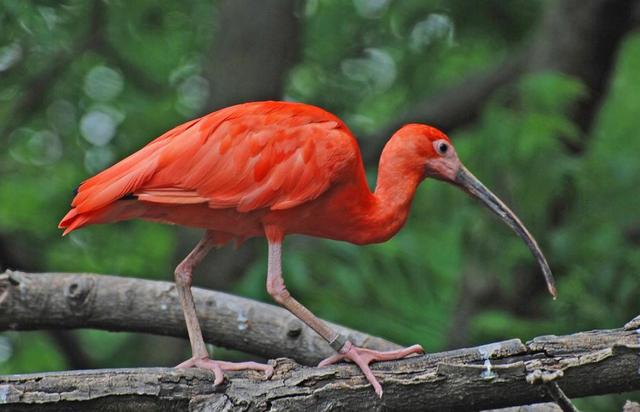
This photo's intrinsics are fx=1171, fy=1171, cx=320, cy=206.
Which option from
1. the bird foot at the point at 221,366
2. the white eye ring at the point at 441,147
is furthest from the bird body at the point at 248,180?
the bird foot at the point at 221,366

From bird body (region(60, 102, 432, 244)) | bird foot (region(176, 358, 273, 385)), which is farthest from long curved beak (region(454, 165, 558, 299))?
bird foot (region(176, 358, 273, 385))

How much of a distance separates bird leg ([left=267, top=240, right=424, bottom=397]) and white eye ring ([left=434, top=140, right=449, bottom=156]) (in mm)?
892

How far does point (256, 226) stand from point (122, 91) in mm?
6319

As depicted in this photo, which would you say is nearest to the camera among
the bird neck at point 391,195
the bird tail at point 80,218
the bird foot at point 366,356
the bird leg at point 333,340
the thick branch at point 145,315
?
the bird foot at point 366,356

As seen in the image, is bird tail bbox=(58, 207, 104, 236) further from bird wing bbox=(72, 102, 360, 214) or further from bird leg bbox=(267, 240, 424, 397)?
bird leg bbox=(267, 240, 424, 397)

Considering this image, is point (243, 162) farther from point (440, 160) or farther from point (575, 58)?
point (575, 58)

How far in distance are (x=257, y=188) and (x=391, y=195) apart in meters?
0.68

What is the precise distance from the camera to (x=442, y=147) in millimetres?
5434

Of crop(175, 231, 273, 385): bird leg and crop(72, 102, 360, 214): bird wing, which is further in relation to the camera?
crop(72, 102, 360, 214): bird wing

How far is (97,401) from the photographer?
13.7ft

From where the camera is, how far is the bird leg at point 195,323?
4629 mm

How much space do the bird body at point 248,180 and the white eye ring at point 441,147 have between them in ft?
1.35

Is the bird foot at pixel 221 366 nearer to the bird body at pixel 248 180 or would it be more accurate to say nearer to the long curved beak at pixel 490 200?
the bird body at pixel 248 180

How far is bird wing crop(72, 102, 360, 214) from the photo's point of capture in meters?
4.91
